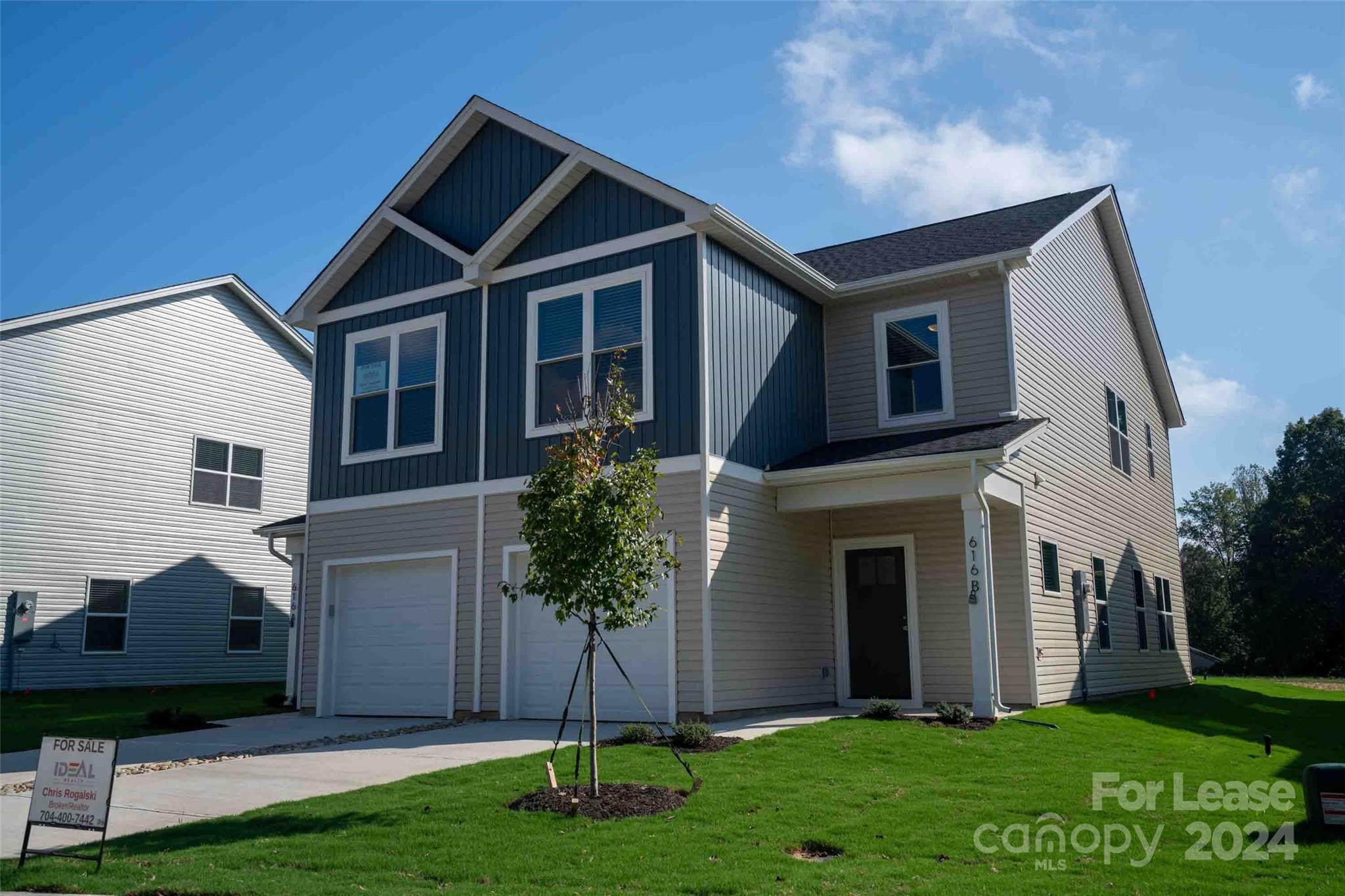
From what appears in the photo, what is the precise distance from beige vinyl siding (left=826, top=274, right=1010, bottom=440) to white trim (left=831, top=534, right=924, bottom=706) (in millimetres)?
1685

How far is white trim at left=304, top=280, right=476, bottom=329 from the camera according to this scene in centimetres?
1605

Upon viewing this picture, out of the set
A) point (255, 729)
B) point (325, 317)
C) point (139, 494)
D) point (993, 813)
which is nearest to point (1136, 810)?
point (993, 813)

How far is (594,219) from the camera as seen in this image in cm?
1477

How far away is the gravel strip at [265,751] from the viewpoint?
10828mm

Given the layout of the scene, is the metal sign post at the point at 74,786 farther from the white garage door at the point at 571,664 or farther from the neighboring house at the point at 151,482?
the neighboring house at the point at 151,482

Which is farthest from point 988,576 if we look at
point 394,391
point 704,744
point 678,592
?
point 394,391

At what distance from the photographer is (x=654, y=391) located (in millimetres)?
13766

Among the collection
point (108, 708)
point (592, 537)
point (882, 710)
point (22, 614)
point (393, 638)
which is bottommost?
point (108, 708)

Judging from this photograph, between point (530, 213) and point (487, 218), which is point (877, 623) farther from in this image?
point (487, 218)

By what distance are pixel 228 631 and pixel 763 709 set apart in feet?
50.7

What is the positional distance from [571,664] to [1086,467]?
9.47 metres

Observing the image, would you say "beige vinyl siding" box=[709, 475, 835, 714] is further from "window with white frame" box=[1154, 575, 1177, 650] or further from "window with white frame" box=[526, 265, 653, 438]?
"window with white frame" box=[1154, 575, 1177, 650]

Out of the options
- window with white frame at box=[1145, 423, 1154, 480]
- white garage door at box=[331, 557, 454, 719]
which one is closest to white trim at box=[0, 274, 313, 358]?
white garage door at box=[331, 557, 454, 719]

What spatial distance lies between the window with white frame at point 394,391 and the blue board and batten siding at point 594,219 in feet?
6.33
